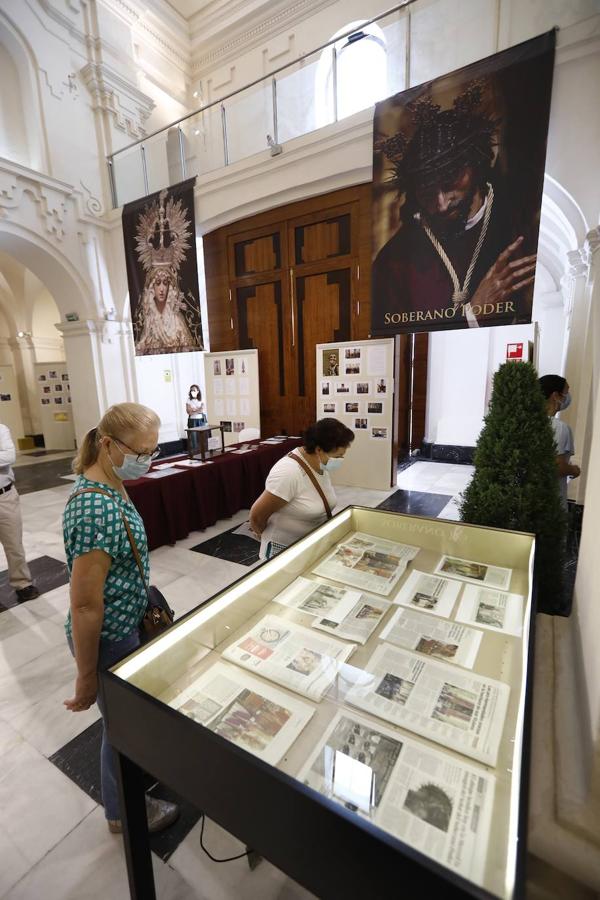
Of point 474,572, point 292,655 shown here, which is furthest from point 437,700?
point 474,572

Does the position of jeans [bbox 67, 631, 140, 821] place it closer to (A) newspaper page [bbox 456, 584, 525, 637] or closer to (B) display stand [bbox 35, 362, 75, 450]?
(A) newspaper page [bbox 456, 584, 525, 637]

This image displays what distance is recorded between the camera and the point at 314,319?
6.46 metres

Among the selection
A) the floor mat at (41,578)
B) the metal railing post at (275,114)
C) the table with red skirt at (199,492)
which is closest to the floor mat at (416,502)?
the table with red skirt at (199,492)

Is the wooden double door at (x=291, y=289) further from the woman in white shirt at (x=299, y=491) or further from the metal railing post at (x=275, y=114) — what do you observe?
the woman in white shirt at (x=299, y=491)

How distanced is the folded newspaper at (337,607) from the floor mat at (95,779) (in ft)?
3.11

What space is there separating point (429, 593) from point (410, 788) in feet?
2.53

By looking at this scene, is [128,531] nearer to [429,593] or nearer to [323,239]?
[429,593]

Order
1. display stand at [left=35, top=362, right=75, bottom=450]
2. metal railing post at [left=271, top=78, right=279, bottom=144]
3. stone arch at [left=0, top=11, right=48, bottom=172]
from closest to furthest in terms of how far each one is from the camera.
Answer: metal railing post at [left=271, top=78, right=279, bottom=144] < stone arch at [left=0, top=11, right=48, bottom=172] < display stand at [left=35, top=362, right=75, bottom=450]

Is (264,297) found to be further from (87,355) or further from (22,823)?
(22,823)

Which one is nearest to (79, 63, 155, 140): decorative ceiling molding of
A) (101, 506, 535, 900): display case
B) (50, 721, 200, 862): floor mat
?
(101, 506, 535, 900): display case

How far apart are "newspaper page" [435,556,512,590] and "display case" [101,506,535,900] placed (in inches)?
0.7

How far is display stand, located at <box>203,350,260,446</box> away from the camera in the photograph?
22.4ft

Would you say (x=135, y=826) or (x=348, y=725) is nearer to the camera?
(x=348, y=725)

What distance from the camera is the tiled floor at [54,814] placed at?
138cm
